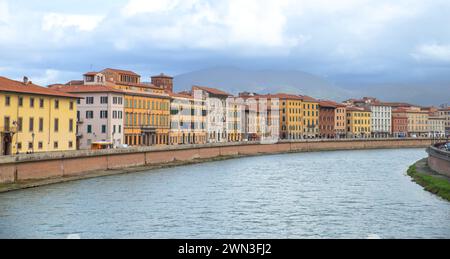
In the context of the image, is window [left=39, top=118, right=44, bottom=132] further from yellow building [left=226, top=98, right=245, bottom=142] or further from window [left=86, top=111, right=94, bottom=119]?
yellow building [left=226, top=98, right=245, bottom=142]

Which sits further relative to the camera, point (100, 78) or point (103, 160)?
point (100, 78)

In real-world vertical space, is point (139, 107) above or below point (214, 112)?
below

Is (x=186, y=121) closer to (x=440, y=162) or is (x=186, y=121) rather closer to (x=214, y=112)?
(x=214, y=112)

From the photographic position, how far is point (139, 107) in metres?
105

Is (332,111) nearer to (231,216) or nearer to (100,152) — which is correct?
(100,152)

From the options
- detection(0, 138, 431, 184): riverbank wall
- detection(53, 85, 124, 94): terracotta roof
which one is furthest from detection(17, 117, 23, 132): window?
detection(53, 85, 124, 94): terracotta roof

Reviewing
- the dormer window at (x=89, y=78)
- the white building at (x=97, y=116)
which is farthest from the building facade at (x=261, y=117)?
the white building at (x=97, y=116)

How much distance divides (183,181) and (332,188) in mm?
13619

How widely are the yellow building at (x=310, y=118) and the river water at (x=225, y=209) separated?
111986 millimetres

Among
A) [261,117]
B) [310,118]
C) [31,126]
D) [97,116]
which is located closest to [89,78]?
[97,116]

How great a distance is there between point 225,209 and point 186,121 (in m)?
79.0

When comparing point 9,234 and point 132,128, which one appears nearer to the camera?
point 9,234
